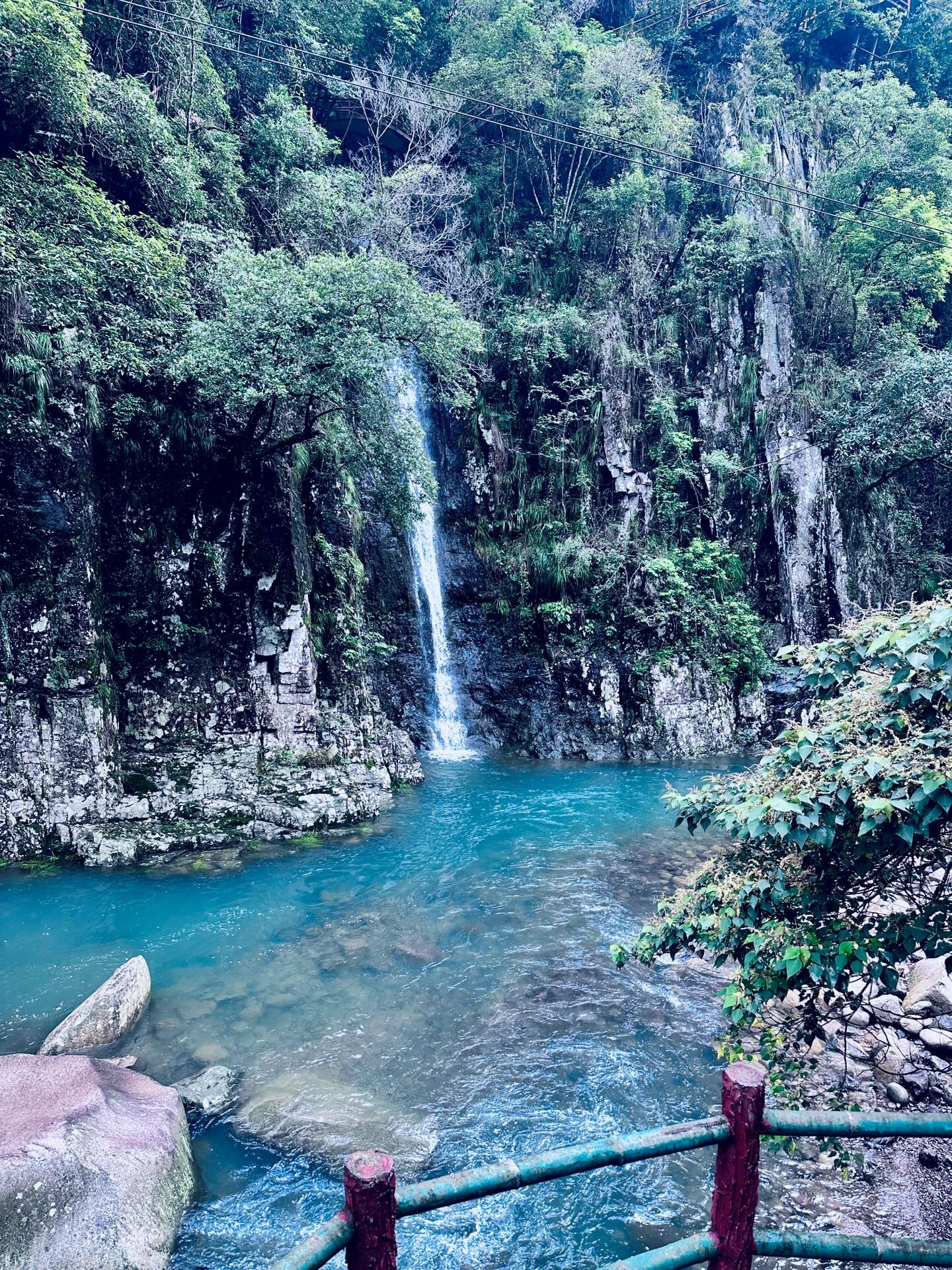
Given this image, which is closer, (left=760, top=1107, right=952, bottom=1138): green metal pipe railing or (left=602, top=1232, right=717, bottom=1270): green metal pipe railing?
(left=602, top=1232, right=717, bottom=1270): green metal pipe railing

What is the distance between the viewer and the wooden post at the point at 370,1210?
162 centimetres

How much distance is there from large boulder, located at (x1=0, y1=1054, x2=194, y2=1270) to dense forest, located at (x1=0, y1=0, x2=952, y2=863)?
5.89 metres

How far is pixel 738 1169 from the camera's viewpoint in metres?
2.00

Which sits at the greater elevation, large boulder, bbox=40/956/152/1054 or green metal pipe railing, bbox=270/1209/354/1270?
green metal pipe railing, bbox=270/1209/354/1270

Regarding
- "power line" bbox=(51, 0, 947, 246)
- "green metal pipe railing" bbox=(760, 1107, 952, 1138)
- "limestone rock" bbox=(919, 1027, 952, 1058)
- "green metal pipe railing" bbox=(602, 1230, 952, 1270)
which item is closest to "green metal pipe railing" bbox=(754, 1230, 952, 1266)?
"green metal pipe railing" bbox=(602, 1230, 952, 1270)

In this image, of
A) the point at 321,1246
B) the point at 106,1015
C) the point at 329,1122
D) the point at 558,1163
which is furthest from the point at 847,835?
the point at 106,1015

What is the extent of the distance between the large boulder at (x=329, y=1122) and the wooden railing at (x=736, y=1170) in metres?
3.36

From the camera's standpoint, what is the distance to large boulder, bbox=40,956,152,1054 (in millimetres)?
5645

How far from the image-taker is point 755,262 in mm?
18531

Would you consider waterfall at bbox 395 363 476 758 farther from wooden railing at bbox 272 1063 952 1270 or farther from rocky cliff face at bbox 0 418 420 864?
wooden railing at bbox 272 1063 952 1270

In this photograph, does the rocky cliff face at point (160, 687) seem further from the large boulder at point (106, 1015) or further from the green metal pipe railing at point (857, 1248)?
the green metal pipe railing at point (857, 1248)

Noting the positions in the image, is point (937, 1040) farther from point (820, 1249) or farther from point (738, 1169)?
point (738, 1169)

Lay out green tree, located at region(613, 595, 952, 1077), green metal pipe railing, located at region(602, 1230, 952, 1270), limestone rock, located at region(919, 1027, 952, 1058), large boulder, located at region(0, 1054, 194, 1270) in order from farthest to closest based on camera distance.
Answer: limestone rock, located at region(919, 1027, 952, 1058) < large boulder, located at region(0, 1054, 194, 1270) < green tree, located at region(613, 595, 952, 1077) < green metal pipe railing, located at region(602, 1230, 952, 1270)

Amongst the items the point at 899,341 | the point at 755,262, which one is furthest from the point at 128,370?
the point at 899,341
